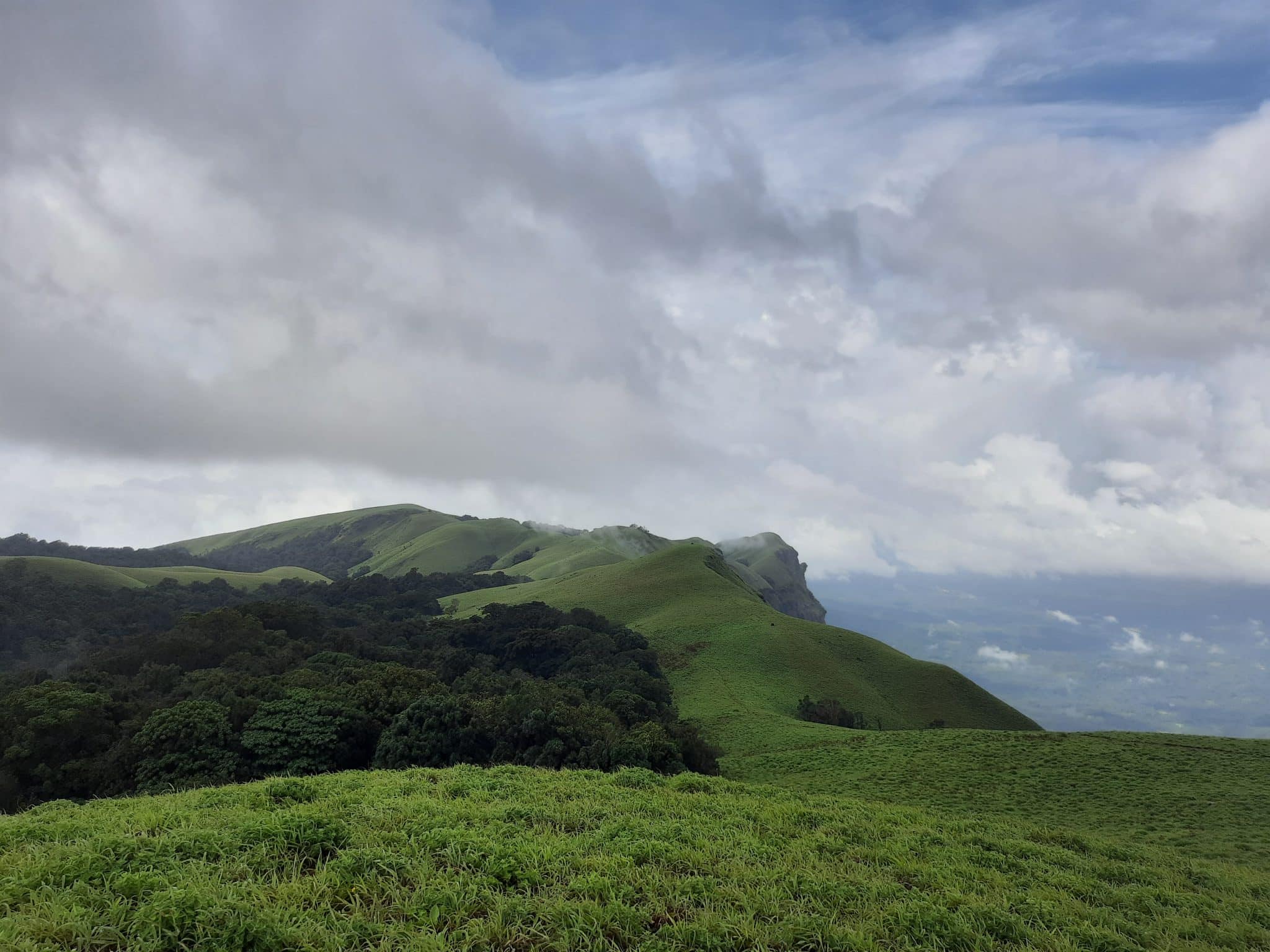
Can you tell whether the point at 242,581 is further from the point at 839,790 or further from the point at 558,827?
the point at 558,827

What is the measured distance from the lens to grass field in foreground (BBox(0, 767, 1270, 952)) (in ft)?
28.9

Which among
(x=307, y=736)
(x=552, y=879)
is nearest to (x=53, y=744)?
(x=307, y=736)

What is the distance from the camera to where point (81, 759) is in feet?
118

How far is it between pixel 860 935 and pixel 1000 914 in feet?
10.8

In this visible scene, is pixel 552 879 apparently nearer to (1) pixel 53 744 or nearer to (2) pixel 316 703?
(2) pixel 316 703

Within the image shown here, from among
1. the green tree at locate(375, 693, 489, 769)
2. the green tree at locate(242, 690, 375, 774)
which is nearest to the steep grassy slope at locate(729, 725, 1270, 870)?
the green tree at locate(375, 693, 489, 769)

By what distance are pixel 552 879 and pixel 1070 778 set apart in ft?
136

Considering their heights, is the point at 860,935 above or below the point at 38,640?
above

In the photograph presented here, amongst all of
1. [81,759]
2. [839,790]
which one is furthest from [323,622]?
[839,790]

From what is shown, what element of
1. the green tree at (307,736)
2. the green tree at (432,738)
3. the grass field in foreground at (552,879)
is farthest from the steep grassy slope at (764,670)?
the grass field in foreground at (552,879)

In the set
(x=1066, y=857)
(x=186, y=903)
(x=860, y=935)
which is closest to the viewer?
(x=186, y=903)

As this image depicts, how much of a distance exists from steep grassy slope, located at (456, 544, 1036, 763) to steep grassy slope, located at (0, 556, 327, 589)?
9310 cm

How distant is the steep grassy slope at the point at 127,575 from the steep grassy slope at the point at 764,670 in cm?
9310

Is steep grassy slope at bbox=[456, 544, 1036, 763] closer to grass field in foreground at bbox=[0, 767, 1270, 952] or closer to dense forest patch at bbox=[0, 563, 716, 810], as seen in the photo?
dense forest patch at bbox=[0, 563, 716, 810]
